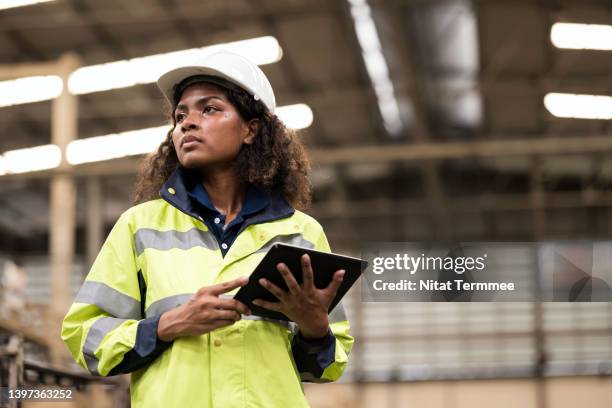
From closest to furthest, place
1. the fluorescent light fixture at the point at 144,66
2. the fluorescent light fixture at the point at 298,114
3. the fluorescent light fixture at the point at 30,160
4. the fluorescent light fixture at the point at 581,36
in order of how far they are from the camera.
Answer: the fluorescent light fixture at the point at 581,36, the fluorescent light fixture at the point at 144,66, the fluorescent light fixture at the point at 298,114, the fluorescent light fixture at the point at 30,160

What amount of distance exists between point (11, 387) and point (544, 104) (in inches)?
637

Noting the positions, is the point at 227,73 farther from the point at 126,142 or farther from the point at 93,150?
the point at 93,150

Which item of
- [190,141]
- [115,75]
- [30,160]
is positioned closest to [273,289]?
[190,141]

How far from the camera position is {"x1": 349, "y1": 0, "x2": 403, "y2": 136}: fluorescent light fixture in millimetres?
15266

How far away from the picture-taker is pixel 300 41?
1675 cm

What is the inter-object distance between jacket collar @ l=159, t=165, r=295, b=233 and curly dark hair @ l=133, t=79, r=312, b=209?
8 centimetres

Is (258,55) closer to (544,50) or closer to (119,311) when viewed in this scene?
(544,50)

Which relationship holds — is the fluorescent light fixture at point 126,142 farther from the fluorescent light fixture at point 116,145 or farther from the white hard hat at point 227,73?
the white hard hat at point 227,73

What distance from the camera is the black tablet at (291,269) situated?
223cm

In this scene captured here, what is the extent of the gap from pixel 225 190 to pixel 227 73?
306 millimetres

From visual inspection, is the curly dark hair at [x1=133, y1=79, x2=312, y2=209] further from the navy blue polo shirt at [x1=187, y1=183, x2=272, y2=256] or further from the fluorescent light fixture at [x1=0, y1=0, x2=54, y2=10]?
the fluorescent light fixture at [x1=0, y1=0, x2=54, y2=10]

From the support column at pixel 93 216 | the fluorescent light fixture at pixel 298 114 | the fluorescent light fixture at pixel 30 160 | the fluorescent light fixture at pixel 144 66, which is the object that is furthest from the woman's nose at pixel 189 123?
the fluorescent light fixture at pixel 30 160

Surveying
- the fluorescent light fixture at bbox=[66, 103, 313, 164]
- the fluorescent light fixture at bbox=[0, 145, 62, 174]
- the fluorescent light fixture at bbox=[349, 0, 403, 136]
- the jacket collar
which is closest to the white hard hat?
the jacket collar

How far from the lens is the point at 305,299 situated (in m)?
2.34
